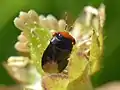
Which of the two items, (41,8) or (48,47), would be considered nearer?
(48,47)

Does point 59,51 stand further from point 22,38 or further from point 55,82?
point 22,38

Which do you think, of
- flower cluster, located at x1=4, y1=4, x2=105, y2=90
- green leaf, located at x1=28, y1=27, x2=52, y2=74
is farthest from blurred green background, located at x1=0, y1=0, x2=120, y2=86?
green leaf, located at x1=28, y1=27, x2=52, y2=74

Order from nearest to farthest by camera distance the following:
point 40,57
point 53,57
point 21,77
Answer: point 53,57, point 40,57, point 21,77

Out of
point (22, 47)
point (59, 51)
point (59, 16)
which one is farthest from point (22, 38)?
point (59, 16)

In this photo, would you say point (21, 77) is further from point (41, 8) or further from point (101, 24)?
point (41, 8)

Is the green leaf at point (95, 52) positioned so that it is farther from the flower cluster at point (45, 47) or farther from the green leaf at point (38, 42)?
the green leaf at point (38, 42)

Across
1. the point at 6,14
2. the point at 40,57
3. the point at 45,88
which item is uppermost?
the point at 6,14

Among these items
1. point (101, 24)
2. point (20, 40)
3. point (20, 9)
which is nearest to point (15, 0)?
point (20, 9)
